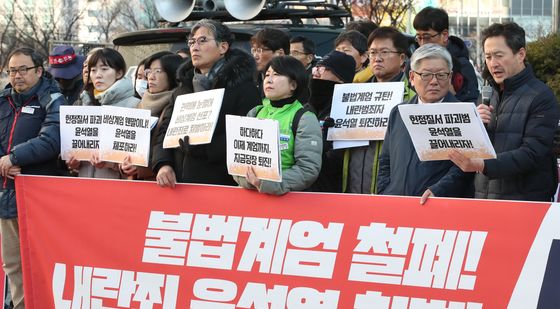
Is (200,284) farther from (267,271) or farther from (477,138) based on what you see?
(477,138)

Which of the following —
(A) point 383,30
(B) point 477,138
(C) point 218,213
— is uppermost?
(A) point 383,30

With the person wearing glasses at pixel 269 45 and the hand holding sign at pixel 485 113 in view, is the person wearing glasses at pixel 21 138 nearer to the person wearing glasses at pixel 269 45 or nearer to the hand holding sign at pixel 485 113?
the person wearing glasses at pixel 269 45

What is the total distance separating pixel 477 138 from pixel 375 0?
23.1 m

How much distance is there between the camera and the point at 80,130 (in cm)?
672

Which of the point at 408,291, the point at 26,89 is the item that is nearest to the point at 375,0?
the point at 26,89

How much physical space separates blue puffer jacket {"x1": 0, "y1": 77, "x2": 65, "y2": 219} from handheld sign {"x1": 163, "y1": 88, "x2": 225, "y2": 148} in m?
1.08

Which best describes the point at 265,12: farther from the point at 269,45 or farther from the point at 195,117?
the point at 195,117

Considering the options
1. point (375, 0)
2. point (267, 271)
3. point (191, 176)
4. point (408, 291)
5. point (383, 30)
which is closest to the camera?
point (408, 291)

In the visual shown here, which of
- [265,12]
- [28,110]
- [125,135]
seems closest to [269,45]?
[125,135]

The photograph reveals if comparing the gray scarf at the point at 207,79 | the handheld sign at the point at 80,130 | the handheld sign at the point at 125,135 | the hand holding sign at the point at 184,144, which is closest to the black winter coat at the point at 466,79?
the gray scarf at the point at 207,79

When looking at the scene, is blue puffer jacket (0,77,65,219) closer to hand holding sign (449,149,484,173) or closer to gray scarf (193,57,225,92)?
gray scarf (193,57,225,92)

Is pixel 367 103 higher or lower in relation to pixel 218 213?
higher

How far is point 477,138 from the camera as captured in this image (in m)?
5.27

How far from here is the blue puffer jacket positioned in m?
6.92
